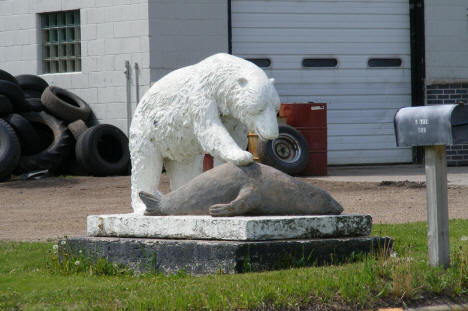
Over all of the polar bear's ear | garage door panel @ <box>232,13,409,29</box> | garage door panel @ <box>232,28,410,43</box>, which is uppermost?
garage door panel @ <box>232,13,409,29</box>

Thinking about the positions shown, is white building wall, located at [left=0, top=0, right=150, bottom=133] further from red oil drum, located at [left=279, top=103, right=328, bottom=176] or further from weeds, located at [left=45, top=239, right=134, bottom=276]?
weeds, located at [left=45, top=239, right=134, bottom=276]

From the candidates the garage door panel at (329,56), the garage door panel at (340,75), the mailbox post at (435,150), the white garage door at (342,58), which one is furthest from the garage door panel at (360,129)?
the mailbox post at (435,150)

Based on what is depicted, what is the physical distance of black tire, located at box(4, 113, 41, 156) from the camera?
52.2 ft

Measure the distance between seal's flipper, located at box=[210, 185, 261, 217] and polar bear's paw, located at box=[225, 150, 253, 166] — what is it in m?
0.26

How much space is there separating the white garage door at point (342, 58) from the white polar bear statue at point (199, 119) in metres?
11.2

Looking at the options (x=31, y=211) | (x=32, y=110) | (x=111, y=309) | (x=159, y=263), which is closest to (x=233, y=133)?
(x=159, y=263)

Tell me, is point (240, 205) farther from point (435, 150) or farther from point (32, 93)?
point (32, 93)

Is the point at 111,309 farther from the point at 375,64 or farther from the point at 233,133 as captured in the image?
the point at 375,64

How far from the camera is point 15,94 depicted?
52.9 feet

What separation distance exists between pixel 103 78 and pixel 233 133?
11.5 metres

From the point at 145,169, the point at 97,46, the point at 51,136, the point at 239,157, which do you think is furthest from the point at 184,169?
the point at 97,46

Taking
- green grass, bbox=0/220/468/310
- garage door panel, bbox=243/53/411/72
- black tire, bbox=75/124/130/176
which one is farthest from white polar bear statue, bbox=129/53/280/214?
garage door panel, bbox=243/53/411/72

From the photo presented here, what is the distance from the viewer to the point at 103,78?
17.5 m

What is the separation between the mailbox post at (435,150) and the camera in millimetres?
5172
